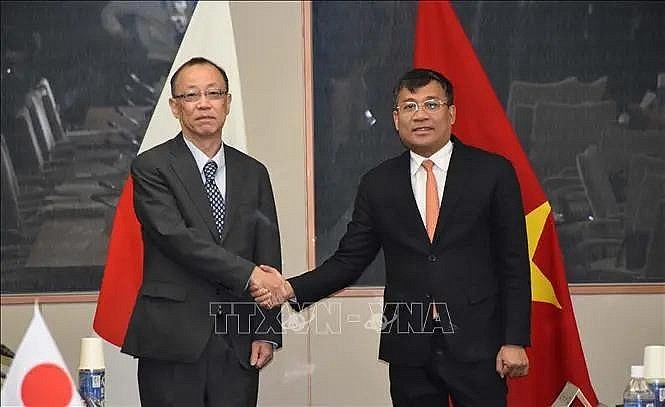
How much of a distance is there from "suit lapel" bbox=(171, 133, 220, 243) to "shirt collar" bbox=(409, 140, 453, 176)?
0.63m

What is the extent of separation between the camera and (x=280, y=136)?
4.71m

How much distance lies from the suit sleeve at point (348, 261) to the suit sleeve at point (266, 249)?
225 mm

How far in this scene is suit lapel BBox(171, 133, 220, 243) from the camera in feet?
11.0

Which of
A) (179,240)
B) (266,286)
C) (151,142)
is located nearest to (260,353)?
(266,286)

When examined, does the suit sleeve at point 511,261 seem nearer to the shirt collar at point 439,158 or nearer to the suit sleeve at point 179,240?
the shirt collar at point 439,158

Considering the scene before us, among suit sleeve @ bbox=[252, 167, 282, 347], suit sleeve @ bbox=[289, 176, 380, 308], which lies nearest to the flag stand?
suit sleeve @ bbox=[289, 176, 380, 308]

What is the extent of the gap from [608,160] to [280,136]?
1.38 meters

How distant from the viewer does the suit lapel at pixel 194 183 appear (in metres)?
3.36

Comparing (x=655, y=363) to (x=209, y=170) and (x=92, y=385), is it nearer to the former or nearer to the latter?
(x=209, y=170)

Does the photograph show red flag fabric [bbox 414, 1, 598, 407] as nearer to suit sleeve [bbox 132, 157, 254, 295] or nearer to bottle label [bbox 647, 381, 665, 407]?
bottle label [bbox 647, 381, 665, 407]

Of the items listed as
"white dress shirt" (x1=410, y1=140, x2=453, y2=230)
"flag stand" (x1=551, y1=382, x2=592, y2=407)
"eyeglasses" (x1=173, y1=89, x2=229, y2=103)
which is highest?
"eyeglasses" (x1=173, y1=89, x2=229, y2=103)

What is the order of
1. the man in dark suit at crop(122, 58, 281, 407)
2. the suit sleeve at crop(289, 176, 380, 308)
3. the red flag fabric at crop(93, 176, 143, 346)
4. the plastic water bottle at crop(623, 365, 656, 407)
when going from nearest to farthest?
the plastic water bottle at crop(623, 365, 656, 407) < the man in dark suit at crop(122, 58, 281, 407) < the suit sleeve at crop(289, 176, 380, 308) < the red flag fabric at crop(93, 176, 143, 346)

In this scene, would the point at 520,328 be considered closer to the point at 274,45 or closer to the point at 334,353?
the point at 334,353

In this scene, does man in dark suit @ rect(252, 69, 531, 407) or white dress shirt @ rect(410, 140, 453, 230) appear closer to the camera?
man in dark suit @ rect(252, 69, 531, 407)
